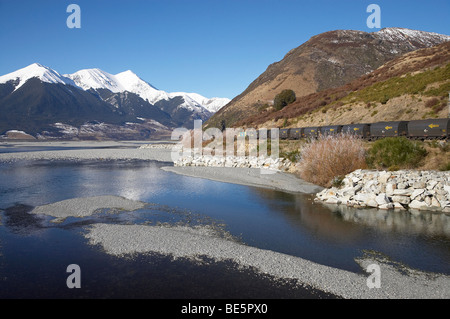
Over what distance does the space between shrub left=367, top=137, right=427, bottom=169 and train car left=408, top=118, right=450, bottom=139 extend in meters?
2.46

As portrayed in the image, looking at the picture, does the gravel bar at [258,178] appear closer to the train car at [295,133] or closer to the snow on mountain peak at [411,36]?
the train car at [295,133]

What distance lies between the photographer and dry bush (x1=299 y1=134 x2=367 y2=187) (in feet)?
85.3

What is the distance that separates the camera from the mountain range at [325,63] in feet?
351

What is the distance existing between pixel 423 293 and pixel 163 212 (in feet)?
44.8

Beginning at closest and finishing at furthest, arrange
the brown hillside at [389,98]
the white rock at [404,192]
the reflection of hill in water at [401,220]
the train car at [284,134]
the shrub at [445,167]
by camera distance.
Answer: the reflection of hill in water at [401,220]
the white rock at [404,192]
the shrub at [445,167]
the brown hillside at [389,98]
the train car at [284,134]

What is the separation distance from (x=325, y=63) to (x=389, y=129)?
93997 mm

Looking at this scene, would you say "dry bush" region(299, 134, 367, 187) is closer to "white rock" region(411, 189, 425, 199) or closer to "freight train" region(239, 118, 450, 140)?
"freight train" region(239, 118, 450, 140)

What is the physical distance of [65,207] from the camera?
2019 cm

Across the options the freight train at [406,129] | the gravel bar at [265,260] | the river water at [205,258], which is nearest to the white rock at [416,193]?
the river water at [205,258]

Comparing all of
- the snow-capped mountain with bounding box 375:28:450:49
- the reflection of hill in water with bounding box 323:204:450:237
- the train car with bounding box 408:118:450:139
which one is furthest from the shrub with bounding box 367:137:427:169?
the snow-capped mountain with bounding box 375:28:450:49

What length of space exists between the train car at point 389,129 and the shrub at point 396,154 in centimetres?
513
